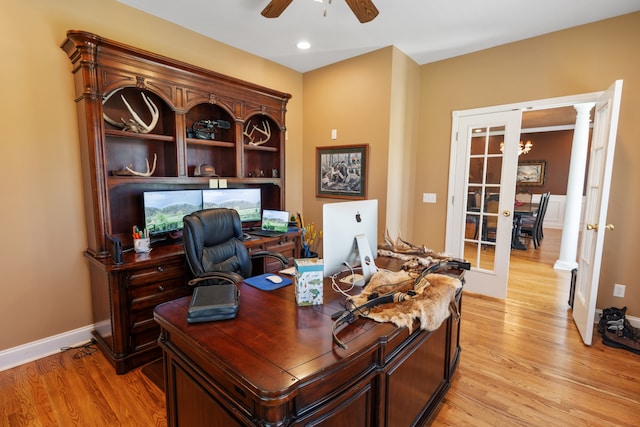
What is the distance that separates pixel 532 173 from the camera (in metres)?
8.51

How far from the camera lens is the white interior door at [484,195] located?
344cm

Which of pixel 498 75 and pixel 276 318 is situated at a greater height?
pixel 498 75

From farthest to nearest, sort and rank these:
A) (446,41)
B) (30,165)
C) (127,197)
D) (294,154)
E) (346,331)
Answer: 1. (294,154)
2. (446,41)
3. (127,197)
4. (30,165)
5. (346,331)

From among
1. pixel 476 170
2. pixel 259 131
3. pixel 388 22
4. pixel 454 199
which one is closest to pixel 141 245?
pixel 259 131

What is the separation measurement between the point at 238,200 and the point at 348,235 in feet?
6.58

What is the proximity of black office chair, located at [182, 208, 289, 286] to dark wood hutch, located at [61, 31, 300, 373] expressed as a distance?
0.33 meters

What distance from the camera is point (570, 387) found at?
83.7 inches

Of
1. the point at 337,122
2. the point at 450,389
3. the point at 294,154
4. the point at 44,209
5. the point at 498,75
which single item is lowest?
the point at 450,389

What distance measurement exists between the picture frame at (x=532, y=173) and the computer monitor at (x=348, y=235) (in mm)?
8206

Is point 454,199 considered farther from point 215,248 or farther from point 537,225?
point 537,225

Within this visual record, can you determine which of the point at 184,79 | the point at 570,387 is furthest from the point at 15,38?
the point at 570,387

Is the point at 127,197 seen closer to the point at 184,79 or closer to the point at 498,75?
the point at 184,79

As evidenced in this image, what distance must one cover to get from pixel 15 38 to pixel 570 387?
454 centimetres

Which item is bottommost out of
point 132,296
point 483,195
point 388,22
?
point 132,296
